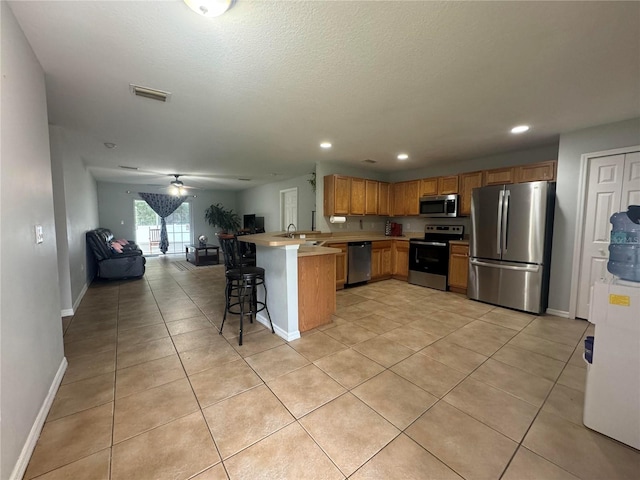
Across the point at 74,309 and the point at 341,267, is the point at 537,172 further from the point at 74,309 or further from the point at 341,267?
the point at 74,309

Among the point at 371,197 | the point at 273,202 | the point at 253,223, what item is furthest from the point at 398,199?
the point at 253,223

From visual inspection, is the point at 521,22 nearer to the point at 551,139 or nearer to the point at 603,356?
the point at 603,356

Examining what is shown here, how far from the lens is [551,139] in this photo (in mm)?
3533

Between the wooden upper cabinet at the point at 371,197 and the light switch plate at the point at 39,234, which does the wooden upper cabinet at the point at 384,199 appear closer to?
the wooden upper cabinet at the point at 371,197

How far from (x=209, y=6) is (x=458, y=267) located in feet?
15.1

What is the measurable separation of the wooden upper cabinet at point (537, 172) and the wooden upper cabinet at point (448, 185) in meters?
0.95

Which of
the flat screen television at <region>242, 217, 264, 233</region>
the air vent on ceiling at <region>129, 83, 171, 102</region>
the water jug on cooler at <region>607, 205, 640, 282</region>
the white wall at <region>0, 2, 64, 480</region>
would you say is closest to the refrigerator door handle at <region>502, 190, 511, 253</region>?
the water jug on cooler at <region>607, 205, 640, 282</region>

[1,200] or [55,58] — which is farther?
[55,58]

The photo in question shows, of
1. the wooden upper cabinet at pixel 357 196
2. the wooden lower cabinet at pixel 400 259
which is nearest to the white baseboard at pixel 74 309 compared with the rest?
the wooden upper cabinet at pixel 357 196

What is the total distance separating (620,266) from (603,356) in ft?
1.89

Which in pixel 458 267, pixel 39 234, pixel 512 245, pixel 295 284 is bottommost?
pixel 458 267

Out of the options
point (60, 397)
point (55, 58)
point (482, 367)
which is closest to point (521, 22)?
point (482, 367)

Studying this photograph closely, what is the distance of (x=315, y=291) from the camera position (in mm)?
3000

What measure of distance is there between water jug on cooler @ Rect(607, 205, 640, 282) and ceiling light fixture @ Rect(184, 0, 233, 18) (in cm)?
256
